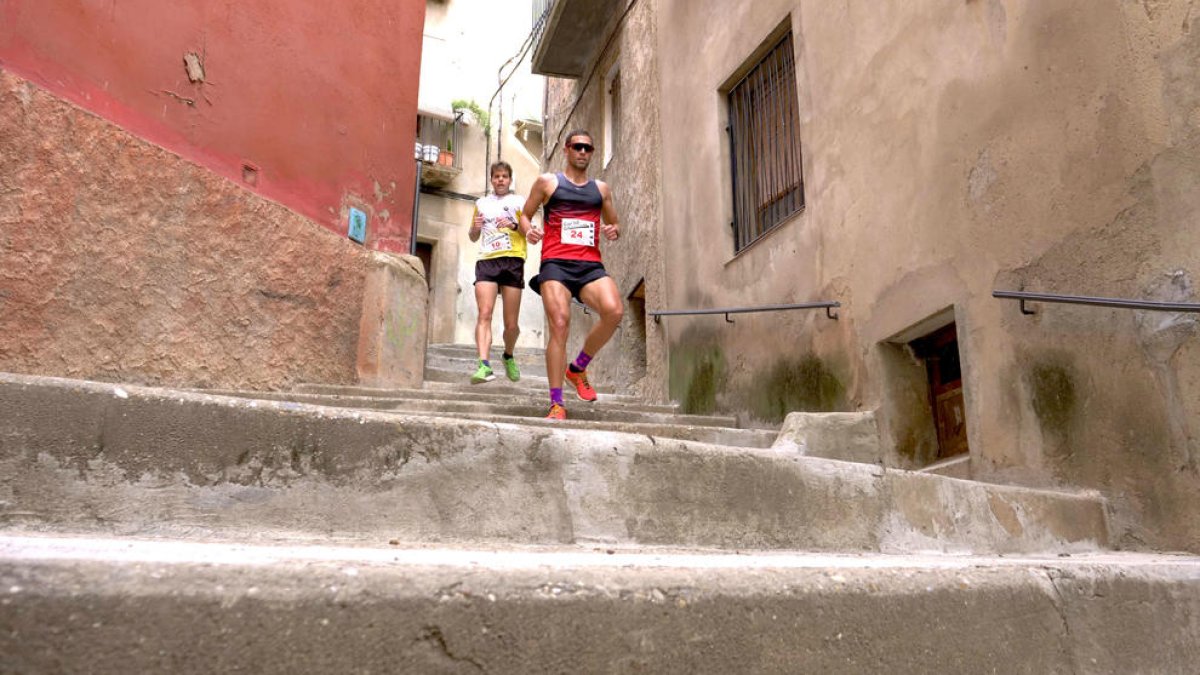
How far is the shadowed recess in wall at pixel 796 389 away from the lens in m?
4.64

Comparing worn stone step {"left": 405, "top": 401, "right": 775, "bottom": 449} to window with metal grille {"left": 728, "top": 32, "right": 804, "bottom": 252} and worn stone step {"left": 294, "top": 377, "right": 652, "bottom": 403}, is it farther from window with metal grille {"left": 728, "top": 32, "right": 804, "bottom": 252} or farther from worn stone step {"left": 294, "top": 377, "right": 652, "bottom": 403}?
window with metal grille {"left": 728, "top": 32, "right": 804, "bottom": 252}

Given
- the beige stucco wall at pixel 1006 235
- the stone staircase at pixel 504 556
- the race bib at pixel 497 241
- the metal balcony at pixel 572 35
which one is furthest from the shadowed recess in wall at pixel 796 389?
the metal balcony at pixel 572 35

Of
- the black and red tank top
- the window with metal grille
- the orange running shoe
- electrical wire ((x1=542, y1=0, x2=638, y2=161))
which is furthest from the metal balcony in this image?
the orange running shoe

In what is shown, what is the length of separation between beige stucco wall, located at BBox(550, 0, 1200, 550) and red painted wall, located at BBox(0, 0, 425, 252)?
2.47m

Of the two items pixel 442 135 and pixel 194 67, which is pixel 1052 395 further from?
pixel 442 135

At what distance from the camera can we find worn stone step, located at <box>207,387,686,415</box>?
12.0 ft

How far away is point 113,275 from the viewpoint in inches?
143

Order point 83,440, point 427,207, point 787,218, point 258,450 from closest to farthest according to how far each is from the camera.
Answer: point 83,440 → point 258,450 → point 787,218 → point 427,207

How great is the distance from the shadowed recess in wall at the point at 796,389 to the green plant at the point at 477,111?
12.8 m

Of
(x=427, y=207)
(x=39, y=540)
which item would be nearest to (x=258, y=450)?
(x=39, y=540)

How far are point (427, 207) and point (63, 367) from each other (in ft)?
42.8

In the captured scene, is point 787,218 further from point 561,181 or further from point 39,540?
point 39,540

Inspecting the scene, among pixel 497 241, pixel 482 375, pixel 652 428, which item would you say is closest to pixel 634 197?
pixel 497 241

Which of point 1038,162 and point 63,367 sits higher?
point 1038,162
